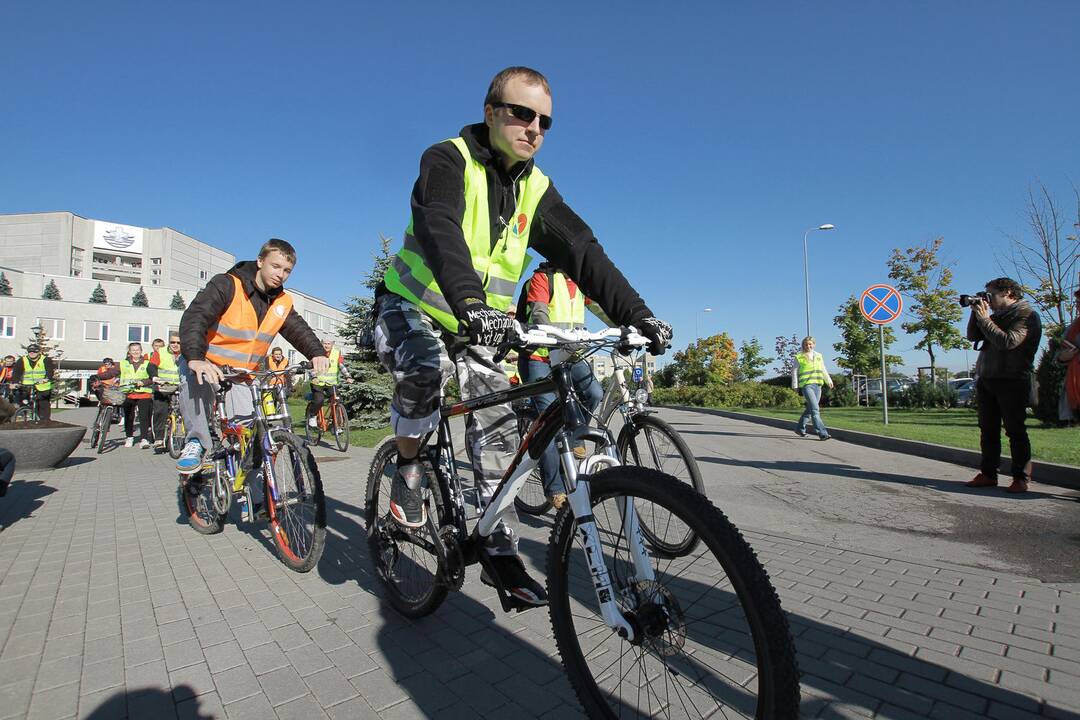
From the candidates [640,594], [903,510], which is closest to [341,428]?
[903,510]

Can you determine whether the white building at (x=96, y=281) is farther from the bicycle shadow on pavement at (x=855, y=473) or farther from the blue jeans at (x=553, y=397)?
the blue jeans at (x=553, y=397)

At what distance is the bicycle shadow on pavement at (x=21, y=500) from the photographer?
5.65m

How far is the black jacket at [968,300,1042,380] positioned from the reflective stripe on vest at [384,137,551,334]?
5551mm

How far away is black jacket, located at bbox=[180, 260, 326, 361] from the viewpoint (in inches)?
165

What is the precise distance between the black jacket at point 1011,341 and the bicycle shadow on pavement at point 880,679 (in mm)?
4466

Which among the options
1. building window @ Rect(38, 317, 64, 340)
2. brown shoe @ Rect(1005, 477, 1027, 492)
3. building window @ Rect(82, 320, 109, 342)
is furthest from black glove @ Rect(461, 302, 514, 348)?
building window @ Rect(38, 317, 64, 340)

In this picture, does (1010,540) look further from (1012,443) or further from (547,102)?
(547,102)

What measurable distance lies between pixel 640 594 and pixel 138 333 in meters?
70.8

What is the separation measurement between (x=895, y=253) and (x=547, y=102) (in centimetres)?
3151

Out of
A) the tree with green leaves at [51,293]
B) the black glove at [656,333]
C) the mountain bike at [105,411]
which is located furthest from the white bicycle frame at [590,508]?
the tree with green leaves at [51,293]

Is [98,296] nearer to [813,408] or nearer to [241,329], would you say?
[813,408]

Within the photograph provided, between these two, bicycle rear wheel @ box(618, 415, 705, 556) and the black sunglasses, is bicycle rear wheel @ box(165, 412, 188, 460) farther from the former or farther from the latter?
the black sunglasses

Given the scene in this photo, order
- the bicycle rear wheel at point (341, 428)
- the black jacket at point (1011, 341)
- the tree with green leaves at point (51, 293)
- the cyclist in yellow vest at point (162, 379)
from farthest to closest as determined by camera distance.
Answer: the tree with green leaves at point (51, 293), the cyclist in yellow vest at point (162, 379), the bicycle rear wheel at point (341, 428), the black jacket at point (1011, 341)

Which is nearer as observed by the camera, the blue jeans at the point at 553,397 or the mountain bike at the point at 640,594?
the mountain bike at the point at 640,594
